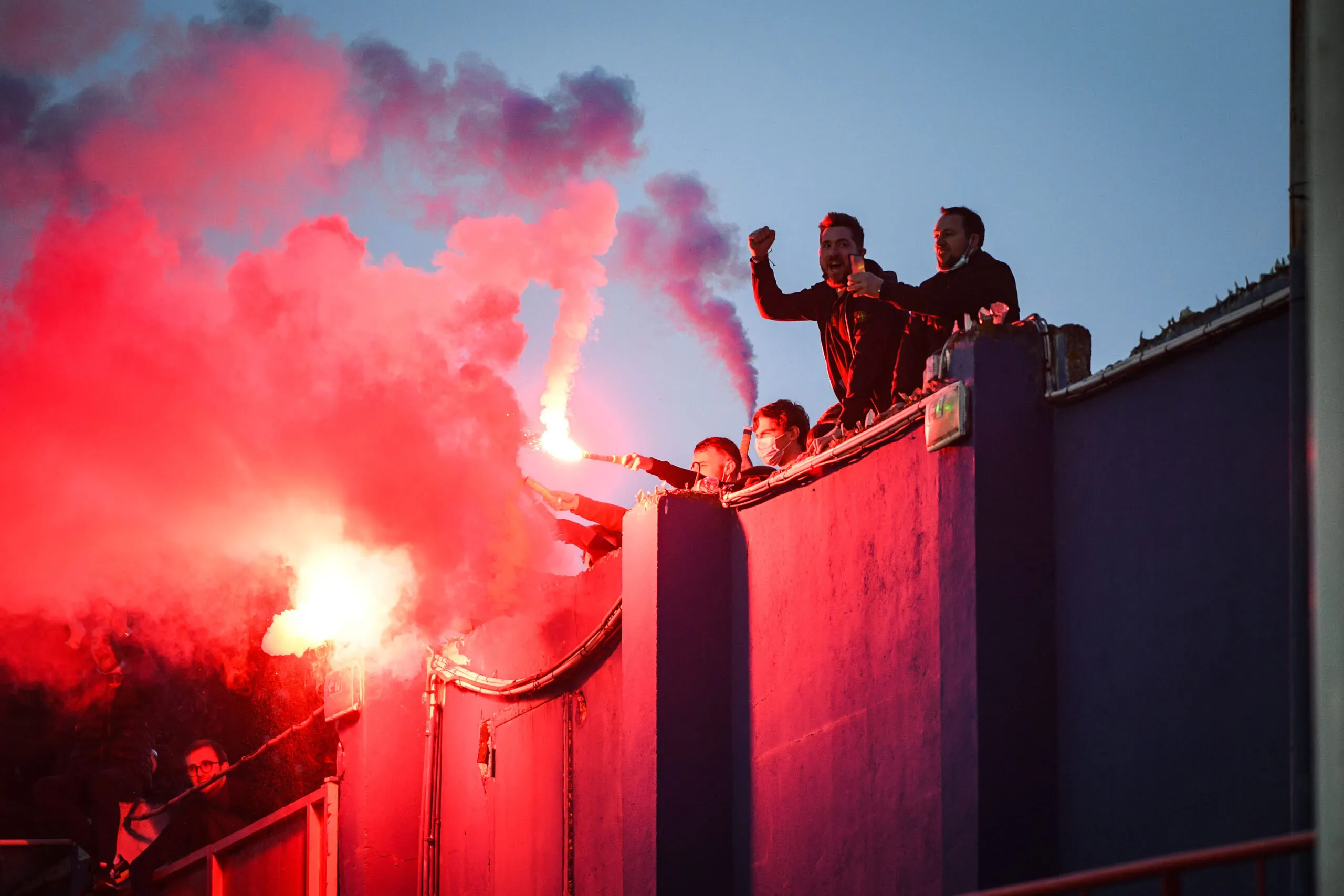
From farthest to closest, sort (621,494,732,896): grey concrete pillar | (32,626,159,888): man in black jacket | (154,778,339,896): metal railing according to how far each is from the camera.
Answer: (32,626,159,888): man in black jacket, (154,778,339,896): metal railing, (621,494,732,896): grey concrete pillar

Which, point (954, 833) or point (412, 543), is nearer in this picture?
point (954, 833)

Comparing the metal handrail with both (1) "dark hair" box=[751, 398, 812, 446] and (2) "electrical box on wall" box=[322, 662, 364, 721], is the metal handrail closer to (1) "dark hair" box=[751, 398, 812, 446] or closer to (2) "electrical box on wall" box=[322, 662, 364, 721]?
(1) "dark hair" box=[751, 398, 812, 446]

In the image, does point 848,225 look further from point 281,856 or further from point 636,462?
point 281,856

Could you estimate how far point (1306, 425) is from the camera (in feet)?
13.8

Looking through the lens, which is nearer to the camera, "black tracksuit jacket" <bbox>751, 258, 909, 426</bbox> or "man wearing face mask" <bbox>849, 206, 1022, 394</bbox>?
"man wearing face mask" <bbox>849, 206, 1022, 394</bbox>

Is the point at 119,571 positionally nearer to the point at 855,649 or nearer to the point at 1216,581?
the point at 855,649

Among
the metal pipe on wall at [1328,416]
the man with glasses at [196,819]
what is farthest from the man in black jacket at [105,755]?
the metal pipe on wall at [1328,416]

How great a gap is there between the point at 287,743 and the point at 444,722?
727 cm

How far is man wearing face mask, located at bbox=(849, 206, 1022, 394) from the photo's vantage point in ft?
22.1

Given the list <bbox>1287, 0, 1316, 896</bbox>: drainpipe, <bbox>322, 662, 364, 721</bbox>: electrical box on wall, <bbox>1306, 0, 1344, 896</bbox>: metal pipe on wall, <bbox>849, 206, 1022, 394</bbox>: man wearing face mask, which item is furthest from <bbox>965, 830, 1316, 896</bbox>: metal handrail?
<bbox>322, 662, 364, 721</bbox>: electrical box on wall

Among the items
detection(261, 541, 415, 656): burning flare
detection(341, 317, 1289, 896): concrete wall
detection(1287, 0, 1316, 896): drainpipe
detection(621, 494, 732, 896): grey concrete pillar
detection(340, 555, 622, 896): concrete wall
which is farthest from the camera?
detection(261, 541, 415, 656): burning flare

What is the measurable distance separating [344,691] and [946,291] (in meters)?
8.53

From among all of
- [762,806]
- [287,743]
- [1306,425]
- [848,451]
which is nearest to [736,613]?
[762,806]

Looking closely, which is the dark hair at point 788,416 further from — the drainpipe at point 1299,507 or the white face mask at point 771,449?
the drainpipe at point 1299,507
